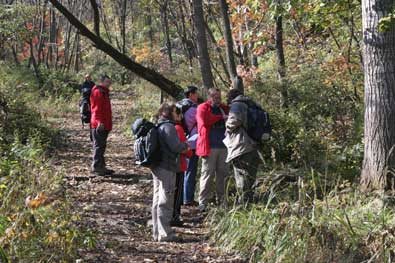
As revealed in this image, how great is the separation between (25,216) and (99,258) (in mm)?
1001

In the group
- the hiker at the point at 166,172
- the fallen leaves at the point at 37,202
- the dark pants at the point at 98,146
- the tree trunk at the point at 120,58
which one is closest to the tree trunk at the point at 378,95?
the hiker at the point at 166,172

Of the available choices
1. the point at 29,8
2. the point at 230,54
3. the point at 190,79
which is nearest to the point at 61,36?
the point at 29,8

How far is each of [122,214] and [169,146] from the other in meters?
1.91

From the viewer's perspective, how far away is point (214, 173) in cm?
832

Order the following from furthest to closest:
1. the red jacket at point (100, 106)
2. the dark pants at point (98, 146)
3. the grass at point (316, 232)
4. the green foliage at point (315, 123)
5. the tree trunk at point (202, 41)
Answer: the tree trunk at point (202, 41), the dark pants at point (98, 146), the red jacket at point (100, 106), the green foliage at point (315, 123), the grass at point (316, 232)

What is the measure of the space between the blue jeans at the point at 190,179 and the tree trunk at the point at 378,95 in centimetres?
258

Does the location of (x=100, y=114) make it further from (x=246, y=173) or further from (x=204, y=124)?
(x=246, y=173)

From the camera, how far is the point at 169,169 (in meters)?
6.90

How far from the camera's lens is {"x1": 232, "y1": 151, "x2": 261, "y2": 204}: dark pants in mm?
7748

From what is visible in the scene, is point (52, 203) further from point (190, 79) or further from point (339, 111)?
point (190, 79)

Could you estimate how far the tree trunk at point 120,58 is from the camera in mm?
11141

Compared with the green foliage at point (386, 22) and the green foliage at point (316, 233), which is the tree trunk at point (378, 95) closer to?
the green foliage at point (386, 22)

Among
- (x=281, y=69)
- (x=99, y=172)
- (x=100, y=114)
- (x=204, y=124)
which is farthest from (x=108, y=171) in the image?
(x=281, y=69)

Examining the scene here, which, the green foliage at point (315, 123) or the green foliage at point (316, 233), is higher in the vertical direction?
the green foliage at point (315, 123)
